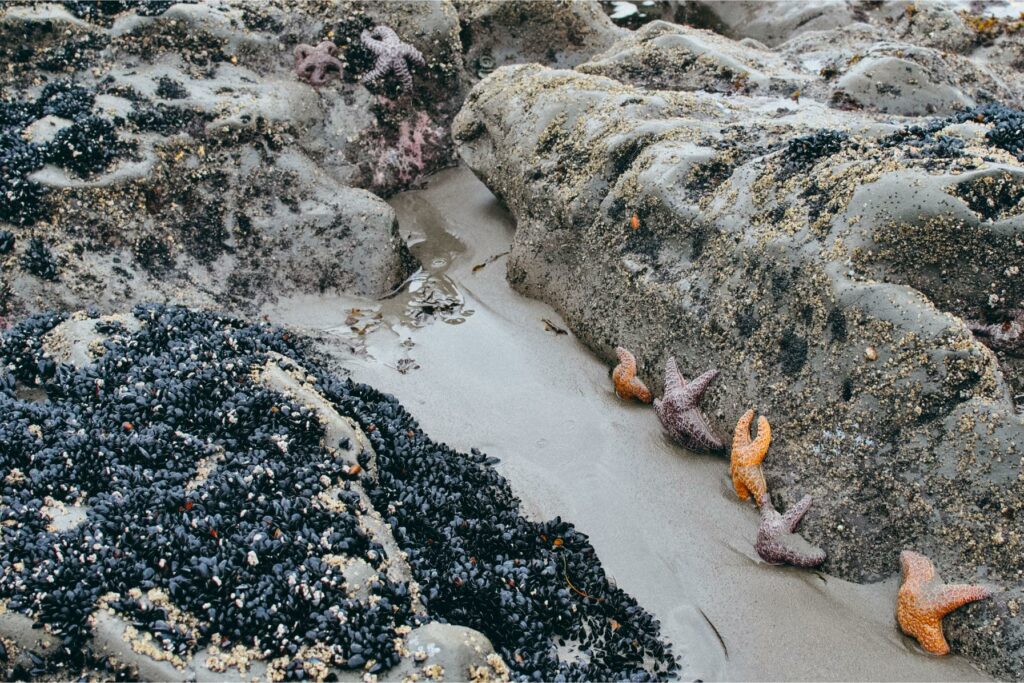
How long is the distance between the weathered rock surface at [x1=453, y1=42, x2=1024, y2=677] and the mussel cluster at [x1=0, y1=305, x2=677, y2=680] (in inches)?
59.5

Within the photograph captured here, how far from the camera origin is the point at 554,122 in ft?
22.0

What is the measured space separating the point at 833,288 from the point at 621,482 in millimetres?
1769

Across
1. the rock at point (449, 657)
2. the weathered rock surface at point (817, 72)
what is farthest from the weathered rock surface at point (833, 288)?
the rock at point (449, 657)

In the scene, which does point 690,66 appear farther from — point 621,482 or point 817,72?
point 621,482

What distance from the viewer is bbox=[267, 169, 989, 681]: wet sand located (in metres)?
4.09

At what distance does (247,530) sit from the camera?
385 cm

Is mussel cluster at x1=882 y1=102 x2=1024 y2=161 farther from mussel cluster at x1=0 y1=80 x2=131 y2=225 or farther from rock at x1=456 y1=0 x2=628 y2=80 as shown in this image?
mussel cluster at x1=0 y1=80 x2=131 y2=225

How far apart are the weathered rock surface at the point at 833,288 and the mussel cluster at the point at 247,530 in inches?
59.5

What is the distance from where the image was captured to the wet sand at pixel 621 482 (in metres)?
4.09

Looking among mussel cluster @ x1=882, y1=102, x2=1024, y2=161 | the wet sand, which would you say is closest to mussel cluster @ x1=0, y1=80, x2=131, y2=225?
the wet sand

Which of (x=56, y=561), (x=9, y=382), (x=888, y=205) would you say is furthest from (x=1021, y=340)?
(x=9, y=382)

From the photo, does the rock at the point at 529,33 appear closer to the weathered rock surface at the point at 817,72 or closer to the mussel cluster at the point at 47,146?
the weathered rock surface at the point at 817,72

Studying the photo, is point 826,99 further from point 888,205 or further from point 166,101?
point 166,101

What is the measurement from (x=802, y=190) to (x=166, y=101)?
542 cm
